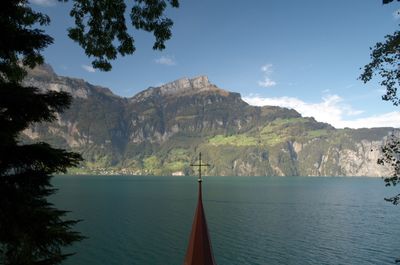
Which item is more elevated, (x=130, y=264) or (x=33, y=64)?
(x=33, y=64)

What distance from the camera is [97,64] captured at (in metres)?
9.79

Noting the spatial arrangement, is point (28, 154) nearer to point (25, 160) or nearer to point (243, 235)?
point (25, 160)

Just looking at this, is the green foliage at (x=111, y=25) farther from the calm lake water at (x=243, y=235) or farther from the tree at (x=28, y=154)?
the calm lake water at (x=243, y=235)

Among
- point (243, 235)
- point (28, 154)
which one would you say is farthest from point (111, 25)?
point (243, 235)

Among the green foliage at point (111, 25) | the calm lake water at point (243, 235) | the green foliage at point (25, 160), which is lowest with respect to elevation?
the calm lake water at point (243, 235)

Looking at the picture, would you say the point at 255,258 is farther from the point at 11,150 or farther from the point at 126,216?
the point at 11,150

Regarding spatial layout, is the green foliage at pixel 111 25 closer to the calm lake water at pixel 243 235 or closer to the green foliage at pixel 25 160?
the green foliage at pixel 25 160

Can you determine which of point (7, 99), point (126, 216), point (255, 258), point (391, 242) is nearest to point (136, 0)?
point (7, 99)

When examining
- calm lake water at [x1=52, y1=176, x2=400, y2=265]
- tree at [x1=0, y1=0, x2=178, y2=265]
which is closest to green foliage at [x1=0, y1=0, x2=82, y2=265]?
tree at [x1=0, y1=0, x2=178, y2=265]

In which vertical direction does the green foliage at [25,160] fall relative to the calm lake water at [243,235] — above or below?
above

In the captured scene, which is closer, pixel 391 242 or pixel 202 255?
pixel 202 255

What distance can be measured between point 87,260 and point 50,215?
57530mm

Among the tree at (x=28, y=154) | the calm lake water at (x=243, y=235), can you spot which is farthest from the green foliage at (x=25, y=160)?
the calm lake water at (x=243, y=235)

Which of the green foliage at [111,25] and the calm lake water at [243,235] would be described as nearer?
the green foliage at [111,25]
